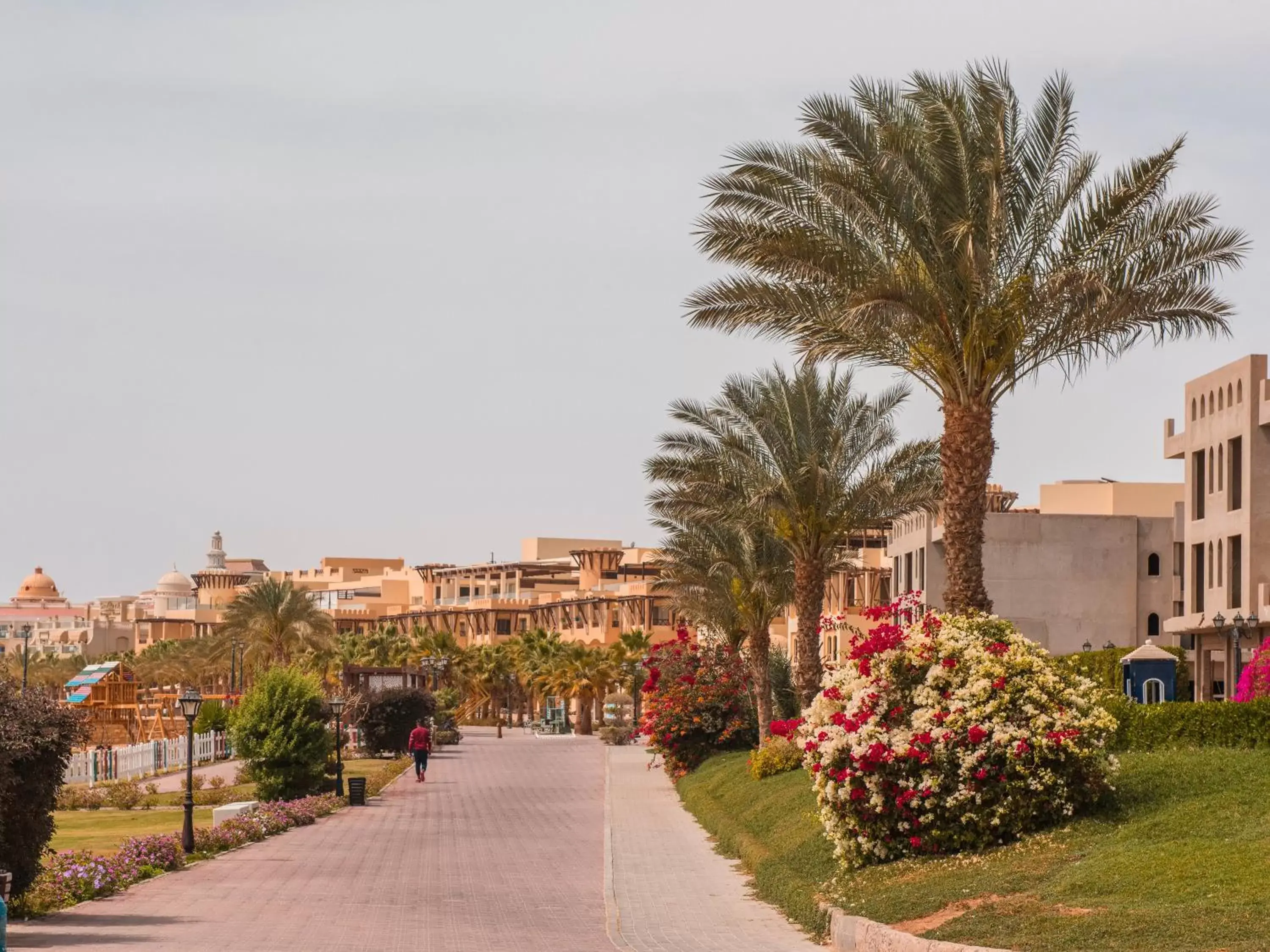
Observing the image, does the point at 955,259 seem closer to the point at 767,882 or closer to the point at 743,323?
the point at 743,323

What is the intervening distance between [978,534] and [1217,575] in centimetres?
2634

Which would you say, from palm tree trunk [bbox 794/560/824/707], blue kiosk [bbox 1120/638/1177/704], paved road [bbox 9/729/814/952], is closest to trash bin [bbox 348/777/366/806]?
paved road [bbox 9/729/814/952]

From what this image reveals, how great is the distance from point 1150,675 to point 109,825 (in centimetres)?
2147

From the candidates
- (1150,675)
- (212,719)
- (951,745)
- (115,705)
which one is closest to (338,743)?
(1150,675)

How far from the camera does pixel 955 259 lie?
2084 centimetres

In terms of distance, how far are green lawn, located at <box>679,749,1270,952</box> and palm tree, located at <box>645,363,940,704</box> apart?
12.0 metres

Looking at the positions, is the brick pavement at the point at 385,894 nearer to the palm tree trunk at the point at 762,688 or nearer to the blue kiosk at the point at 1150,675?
the palm tree trunk at the point at 762,688

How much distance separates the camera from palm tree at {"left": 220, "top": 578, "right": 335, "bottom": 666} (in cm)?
7612

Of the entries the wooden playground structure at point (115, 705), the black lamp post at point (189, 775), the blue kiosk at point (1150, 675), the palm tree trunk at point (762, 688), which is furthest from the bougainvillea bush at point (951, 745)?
the wooden playground structure at point (115, 705)

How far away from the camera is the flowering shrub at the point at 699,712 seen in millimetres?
41688

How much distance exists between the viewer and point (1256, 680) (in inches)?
1145

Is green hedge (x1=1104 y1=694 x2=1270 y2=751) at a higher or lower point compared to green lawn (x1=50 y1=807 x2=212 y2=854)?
higher

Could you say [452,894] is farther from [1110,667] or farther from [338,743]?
[1110,667]

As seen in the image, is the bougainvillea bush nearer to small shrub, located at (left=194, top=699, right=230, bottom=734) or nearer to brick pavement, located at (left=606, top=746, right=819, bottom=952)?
brick pavement, located at (left=606, top=746, right=819, bottom=952)
